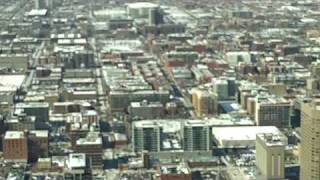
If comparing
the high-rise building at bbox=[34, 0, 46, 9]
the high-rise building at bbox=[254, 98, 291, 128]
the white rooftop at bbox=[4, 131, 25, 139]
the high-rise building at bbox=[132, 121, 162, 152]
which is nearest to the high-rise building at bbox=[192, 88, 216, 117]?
the high-rise building at bbox=[254, 98, 291, 128]

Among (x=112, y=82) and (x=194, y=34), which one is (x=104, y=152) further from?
(x=194, y=34)

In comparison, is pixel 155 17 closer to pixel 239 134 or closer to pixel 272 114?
pixel 272 114

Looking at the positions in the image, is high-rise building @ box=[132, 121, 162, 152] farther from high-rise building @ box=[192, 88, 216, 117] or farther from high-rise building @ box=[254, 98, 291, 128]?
high-rise building @ box=[192, 88, 216, 117]

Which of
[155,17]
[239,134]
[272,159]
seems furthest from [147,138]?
[155,17]

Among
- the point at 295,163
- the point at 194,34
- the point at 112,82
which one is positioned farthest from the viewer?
the point at 194,34

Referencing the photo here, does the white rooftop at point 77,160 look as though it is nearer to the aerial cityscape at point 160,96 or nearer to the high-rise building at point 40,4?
the aerial cityscape at point 160,96

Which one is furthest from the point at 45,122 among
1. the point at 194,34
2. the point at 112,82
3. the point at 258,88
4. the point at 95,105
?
the point at 194,34
